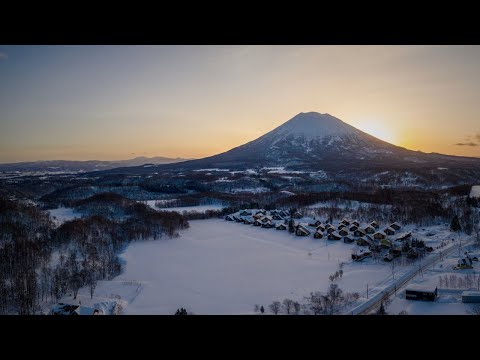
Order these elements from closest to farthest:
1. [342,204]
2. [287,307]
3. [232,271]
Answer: [287,307] → [232,271] → [342,204]

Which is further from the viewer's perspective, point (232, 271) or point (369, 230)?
point (369, 230)

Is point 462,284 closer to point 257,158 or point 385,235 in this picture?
point 385,235

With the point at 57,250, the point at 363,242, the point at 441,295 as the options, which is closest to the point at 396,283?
the point at 441,295

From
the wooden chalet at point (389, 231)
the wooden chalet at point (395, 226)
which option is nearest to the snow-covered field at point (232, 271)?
the wooden chalet at point (389, 231)

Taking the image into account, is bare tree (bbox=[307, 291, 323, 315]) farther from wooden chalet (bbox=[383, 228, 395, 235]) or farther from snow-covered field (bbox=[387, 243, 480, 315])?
wooden chalet (bbox=[383, 228, 395, 235])

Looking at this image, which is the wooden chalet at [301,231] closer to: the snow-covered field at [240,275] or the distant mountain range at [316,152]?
the snow-covered field at [240,275]

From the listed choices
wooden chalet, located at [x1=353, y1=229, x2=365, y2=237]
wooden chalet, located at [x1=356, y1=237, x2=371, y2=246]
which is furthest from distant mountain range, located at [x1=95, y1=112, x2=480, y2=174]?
wooden chalet, located at [x1=356, y1=237, x2=371, y2=246]

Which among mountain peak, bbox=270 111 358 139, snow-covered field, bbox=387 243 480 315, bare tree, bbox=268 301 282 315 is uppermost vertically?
mountain peak, bbox=270 111 358 139

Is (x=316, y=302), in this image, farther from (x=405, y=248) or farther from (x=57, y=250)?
(x=57, y=250)
